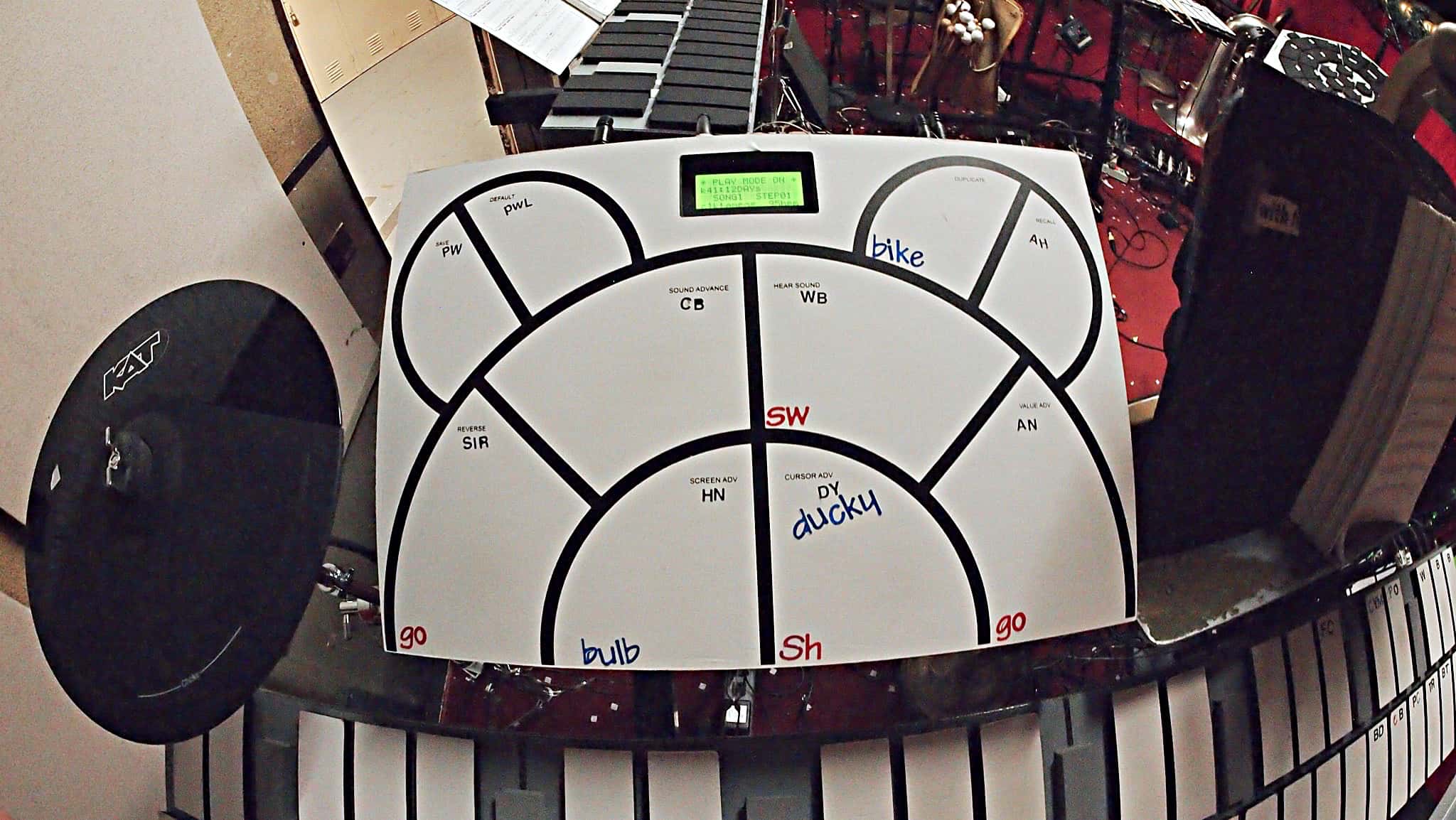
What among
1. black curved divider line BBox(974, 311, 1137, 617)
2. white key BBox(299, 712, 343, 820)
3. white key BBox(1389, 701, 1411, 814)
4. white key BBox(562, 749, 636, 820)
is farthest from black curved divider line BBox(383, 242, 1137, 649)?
white key BBox(1389, 701, 1411, 814)

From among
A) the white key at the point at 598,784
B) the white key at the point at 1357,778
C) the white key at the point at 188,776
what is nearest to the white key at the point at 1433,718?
the white key at the point at 1357,778

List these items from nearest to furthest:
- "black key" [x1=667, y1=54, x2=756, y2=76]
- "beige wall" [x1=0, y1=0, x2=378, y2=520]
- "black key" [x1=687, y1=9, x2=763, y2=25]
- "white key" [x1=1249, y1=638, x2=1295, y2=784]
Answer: "beige wall" [x1=0, y1=0, x2=378, y2=520], "white key" [x1=1249, y1=638, x2=1295, y2=784], "black key" [x1=667, y1=54, x2=756, y2=76], "black key" [x1=687, y1=9, x2=763, y2=25]

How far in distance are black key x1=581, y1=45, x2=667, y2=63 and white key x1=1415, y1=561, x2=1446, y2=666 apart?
1.08 m

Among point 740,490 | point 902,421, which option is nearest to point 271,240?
point 740,490

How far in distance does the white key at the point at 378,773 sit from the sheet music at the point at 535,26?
0.75 metres

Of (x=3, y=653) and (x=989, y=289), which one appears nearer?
(x=3, y=653)

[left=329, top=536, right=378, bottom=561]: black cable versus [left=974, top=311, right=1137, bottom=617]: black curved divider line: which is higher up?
[left=974, top=311, right=1137, bottom=617]: black curved divider line

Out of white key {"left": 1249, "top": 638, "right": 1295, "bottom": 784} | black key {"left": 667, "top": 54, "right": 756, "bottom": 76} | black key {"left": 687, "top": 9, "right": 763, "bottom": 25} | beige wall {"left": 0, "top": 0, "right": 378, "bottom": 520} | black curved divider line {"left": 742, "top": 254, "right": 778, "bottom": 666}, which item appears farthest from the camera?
black key {"left": 687, "top": 9, "right": 763, "bottom": 25}

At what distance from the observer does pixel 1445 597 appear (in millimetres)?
1064

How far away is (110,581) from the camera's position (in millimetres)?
768

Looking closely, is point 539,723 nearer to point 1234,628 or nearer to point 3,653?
point 3,653

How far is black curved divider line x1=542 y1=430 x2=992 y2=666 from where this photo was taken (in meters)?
0.83

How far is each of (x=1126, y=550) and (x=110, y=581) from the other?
3.15 ft

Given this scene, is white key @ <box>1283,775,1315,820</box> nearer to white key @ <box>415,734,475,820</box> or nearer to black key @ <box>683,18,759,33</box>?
white key @ <box>415,734,475,820</box>
